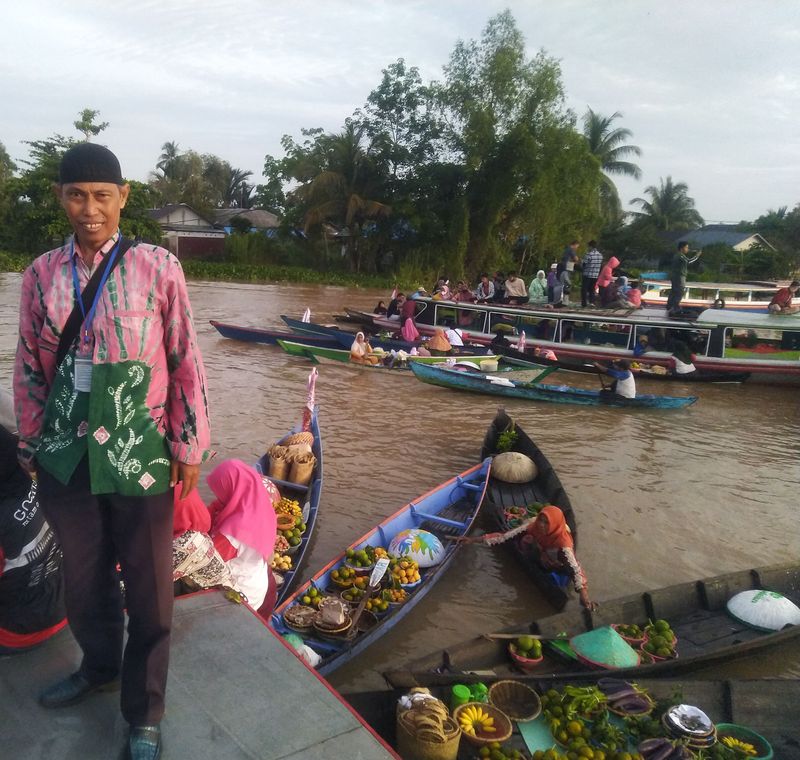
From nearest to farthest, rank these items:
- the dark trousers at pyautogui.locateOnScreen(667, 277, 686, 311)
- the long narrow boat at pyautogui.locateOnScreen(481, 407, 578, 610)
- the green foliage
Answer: the long narrow boat at pyautogui.locateOnScreen(481, 407, 578, 610), the green foliage, the dark trousers at pyautogui.locateOnScreen(667, 277, 686, 311)

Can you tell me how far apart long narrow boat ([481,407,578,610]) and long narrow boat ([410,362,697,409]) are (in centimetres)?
350

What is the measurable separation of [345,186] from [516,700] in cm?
3025

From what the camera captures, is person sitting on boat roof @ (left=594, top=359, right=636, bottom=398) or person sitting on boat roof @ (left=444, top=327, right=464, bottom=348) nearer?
person sitting on boat roof @ (left=594, top=359, right=636, bottom=398)

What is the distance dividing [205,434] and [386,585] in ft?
11.2

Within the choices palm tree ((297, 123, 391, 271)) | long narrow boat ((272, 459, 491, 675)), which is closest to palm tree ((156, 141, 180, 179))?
palm tree ((297, 123, 391, 271))

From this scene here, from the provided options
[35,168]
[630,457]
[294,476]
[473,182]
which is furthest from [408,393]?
[35,168]

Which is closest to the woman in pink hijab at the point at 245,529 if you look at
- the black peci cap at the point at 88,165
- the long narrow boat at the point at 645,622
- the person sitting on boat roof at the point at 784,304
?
the long narrow boat at the point at 645,622

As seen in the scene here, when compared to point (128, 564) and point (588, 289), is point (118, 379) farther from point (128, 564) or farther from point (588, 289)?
point (588, 289)

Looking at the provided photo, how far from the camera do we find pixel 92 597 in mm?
2115

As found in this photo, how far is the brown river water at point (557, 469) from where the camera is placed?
5777mm

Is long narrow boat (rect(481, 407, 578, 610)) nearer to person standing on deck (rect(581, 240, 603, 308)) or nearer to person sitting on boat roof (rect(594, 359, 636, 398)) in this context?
person sitting on boat roof (rect(594, 359, 636, 398))

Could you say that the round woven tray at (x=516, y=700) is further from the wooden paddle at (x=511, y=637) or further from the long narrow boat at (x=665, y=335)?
the long narrow boat at (x=665, y=335)

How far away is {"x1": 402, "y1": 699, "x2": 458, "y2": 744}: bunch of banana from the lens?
3268 mm

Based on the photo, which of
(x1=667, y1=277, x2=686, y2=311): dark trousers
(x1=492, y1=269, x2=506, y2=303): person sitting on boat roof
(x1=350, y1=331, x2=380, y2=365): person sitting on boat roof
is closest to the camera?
(x1=350, y1=331, x2=380, y2=365): person sitting on boat roof
